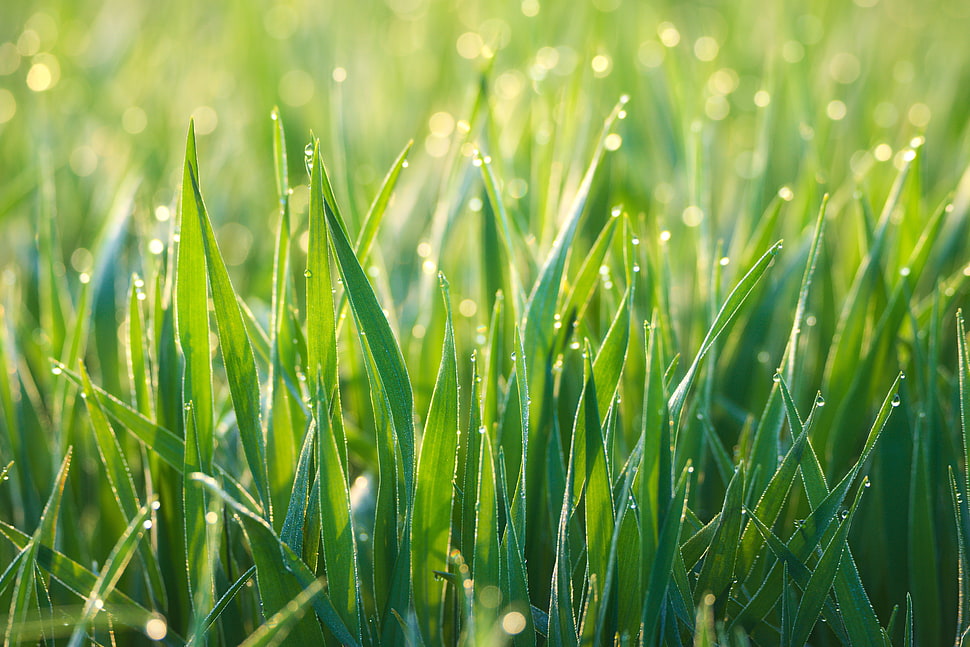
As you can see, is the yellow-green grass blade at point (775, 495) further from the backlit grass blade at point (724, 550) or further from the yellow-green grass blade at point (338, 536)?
the yellow-green grass blade at point (338, 536)

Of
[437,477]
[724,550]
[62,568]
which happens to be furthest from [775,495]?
[62,568]

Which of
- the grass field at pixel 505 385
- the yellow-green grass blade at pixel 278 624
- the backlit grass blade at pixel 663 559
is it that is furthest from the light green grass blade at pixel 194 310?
the backlit grass blade at pixel 663 559

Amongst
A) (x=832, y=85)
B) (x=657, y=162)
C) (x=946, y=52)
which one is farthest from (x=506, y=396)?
(x=946, y=52)

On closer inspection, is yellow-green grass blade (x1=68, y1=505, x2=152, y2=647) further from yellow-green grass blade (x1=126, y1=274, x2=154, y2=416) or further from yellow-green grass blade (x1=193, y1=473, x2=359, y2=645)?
yellow-green grass blade (x1=126, y1=274, x2=154, y2=416)

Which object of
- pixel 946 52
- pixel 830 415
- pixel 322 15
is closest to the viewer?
pixel 830 415

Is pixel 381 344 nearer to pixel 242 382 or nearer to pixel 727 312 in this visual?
pixel 242 382

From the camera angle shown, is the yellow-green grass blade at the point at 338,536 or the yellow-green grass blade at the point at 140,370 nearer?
the yellow-green grass blade at the point at 338,536

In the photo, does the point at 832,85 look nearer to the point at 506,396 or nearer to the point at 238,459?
the point at 506,396
